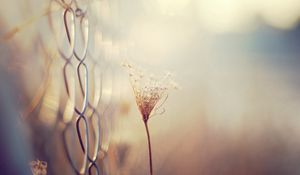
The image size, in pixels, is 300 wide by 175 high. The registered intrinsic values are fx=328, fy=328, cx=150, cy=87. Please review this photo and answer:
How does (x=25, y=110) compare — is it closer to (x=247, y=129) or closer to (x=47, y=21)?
(x=47, y=21)

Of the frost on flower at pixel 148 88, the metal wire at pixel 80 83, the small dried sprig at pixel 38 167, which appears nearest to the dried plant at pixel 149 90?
the frost on flower at pixel 148 88

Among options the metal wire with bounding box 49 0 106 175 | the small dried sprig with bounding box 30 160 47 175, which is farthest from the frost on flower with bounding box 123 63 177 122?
the small dried sprig with bounding box 30 160 47 175

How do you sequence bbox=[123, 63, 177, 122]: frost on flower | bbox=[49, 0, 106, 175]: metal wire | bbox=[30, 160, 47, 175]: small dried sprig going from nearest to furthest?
bbox=[30, 160, 47, 175]: small dried sprig < bbox=[49, 0, 106, 175]: metal wire < bbox=[123, 63, 177, 122]: frost on flower

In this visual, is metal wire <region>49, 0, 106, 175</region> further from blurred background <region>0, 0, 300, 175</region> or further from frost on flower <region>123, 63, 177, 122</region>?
frost on flower <region>123, 63, 177, 122</region>

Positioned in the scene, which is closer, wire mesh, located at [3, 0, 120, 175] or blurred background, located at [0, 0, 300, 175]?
wire mesh, located at [3, 0, 120, 175]

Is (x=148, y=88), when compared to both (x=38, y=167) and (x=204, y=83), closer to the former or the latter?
(x=204, y=83)

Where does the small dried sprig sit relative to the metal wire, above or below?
below
